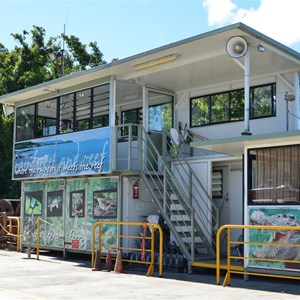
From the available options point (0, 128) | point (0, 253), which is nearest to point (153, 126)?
point (0, 253)

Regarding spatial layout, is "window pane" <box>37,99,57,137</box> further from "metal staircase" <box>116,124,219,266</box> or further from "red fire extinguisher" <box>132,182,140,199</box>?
"red fire extinguisher" <box>132,182,140,199</box>

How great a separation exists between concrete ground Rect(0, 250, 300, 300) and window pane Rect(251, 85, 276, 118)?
4.53m

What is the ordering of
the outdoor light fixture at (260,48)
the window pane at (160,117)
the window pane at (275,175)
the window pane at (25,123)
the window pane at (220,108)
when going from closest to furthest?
the window pane at (275,175), the outdoor light fixture at (260,48), the window pane at (220,108), the window pane at (160,117), the window pane at (25,123)

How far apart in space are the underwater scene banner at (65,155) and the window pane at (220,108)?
3210 mm

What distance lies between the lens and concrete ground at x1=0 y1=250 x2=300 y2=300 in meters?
9.13

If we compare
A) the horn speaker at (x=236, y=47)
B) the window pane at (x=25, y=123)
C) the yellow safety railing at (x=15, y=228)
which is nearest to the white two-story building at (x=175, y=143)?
the horn speaker at (x=236, y=47)

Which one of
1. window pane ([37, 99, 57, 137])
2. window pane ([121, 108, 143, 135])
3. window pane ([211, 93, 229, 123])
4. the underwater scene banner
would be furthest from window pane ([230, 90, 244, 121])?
window pane ([37, 99, 57, 137])

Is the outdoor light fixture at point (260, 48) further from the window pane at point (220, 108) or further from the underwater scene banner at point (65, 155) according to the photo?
the underwater scene banner at point (65, 155)

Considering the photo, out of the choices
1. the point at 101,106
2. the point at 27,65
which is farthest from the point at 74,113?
the point at 27,65

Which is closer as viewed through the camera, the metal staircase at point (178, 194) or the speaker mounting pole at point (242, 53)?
the speaker mounting pole at point (242, 53)

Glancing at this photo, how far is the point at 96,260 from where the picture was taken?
510 inches

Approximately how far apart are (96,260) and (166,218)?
2079mm

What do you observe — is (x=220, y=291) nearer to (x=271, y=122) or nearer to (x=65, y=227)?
(x=271, y=122)

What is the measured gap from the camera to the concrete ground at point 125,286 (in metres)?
9.13
